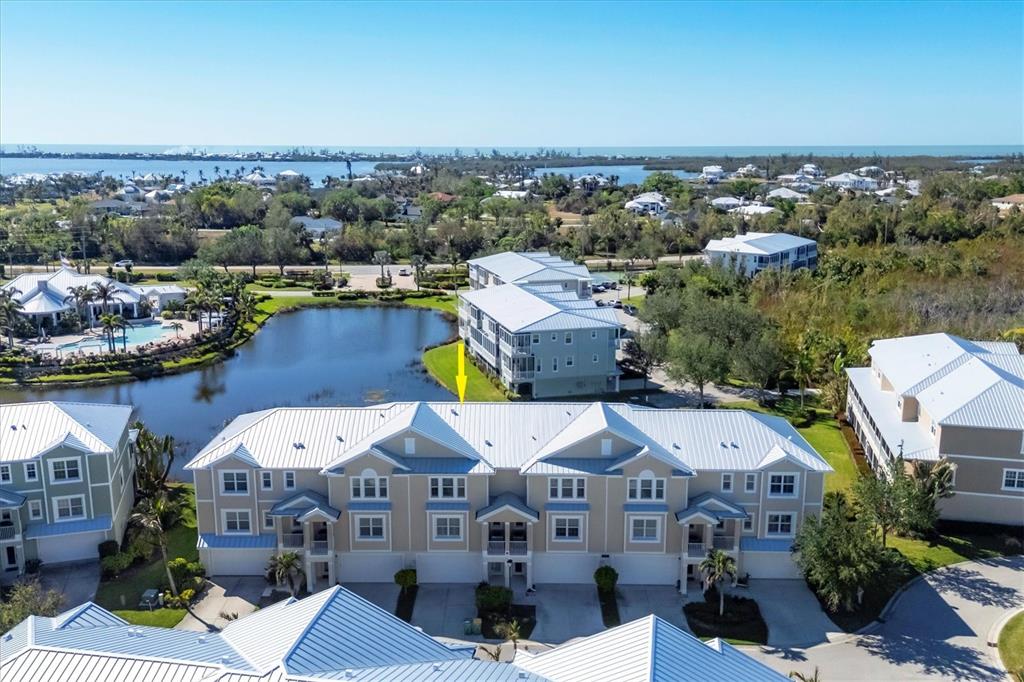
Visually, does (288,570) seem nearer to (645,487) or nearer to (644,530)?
(644,530)

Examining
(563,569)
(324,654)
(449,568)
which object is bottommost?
(563,569)

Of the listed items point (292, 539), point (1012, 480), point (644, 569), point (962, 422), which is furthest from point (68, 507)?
point (1012, 480)

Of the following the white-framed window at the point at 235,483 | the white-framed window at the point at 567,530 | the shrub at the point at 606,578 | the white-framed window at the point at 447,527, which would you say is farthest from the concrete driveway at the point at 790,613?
the white-framed window at the point at 235,483

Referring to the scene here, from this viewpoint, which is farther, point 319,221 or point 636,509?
point 319,221

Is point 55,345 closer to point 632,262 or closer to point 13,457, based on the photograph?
point 13,457

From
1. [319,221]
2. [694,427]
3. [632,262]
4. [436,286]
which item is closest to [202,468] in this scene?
[694,427]

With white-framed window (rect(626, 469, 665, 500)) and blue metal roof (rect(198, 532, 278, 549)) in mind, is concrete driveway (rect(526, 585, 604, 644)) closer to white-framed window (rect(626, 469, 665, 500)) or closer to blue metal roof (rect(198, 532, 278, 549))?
white-framed window (rect(626, 469, 665, 500))
